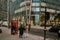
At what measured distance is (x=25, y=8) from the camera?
1843 mm

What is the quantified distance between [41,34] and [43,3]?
35cm

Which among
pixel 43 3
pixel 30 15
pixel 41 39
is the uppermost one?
pixel 43 3

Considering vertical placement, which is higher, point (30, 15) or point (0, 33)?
point (30, 15)

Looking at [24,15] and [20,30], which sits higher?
[24,15]

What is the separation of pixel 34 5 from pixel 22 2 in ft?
0.56

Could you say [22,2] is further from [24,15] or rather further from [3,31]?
[3,31]

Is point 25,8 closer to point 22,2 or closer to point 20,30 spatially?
point 22,2

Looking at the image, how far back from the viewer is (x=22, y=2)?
1878 millimetres

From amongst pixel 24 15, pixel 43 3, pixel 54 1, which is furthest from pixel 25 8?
pixel 54 1

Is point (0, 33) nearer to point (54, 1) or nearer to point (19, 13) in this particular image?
point (19, 13)

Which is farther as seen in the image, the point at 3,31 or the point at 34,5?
the point at 3,31

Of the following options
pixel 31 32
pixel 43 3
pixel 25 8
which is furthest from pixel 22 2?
pixel 31 32

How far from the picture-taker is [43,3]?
1857mm

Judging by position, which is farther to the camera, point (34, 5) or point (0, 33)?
point (0, 33)
